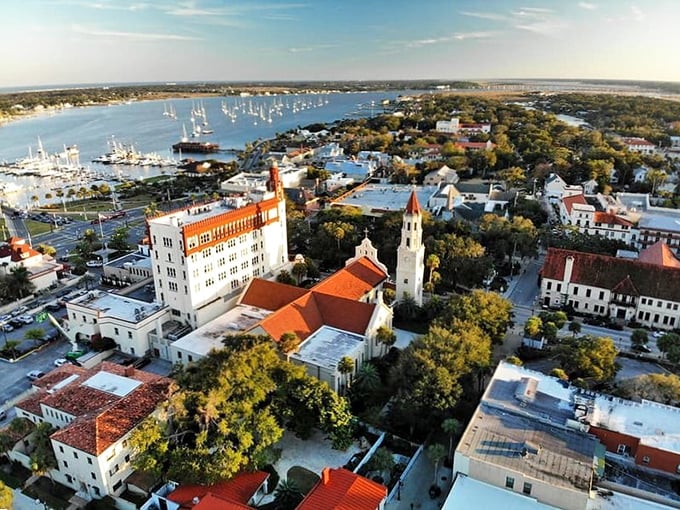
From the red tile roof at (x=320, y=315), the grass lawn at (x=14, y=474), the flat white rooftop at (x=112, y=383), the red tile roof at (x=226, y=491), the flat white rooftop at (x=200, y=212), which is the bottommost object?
the grass lawn at (x=14, y=474)

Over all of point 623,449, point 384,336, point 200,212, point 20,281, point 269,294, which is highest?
point 200,212

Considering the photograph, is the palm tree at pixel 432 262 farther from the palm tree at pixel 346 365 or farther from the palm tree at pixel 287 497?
the palm tree at pixel 287 497

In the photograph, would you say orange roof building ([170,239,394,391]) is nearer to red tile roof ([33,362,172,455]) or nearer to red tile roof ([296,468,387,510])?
red tile roof ([33,362,172,455])

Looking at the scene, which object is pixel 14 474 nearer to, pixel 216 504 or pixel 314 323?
pixel 216 504

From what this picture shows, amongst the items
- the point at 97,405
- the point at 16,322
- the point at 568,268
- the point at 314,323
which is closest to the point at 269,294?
the point at 314,323

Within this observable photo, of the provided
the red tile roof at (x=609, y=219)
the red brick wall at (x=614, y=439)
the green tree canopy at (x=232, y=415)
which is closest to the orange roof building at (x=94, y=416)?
the green tree canopy at (x=232, y=415)

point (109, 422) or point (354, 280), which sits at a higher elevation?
point (354, 280)

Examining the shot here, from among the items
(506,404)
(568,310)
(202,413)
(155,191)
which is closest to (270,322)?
(202,413)

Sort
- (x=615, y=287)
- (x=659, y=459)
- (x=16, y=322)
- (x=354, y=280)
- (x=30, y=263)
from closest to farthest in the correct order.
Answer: (x=659, y=459), (x=354, y=280), (x=615, y=287), (x=16, y=322), (x=30, y=263)
